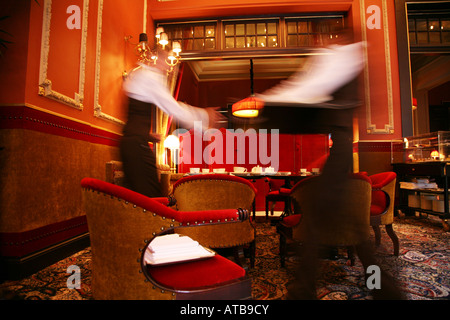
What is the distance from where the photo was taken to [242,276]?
84 cm

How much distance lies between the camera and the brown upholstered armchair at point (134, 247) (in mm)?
770

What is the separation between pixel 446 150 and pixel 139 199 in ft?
17.1

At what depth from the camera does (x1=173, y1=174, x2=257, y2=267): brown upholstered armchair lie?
1.85 m

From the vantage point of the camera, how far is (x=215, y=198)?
188 cm

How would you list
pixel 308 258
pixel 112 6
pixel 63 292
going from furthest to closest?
1. pixel 112 6
2. pixel 63 292
3. pixel 308 258

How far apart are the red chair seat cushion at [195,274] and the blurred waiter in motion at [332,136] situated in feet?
1.72

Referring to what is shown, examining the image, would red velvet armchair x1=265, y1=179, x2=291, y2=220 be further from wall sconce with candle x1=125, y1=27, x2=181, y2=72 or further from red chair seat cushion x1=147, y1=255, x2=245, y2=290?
wall sconce with candle x1=125, y1=27, x2=181, y2=72

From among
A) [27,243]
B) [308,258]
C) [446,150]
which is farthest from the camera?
[446,150]

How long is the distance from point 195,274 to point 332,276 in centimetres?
156

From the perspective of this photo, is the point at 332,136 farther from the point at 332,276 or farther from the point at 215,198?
the point at 332,276

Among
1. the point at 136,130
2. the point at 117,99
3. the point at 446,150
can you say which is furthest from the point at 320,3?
the point at 136,130

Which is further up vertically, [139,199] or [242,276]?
[139,199]

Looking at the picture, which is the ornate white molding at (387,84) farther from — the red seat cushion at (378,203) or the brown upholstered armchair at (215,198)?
the brown upholstered armchair at (215,198)

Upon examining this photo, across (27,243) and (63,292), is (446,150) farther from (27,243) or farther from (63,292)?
(27,243)
